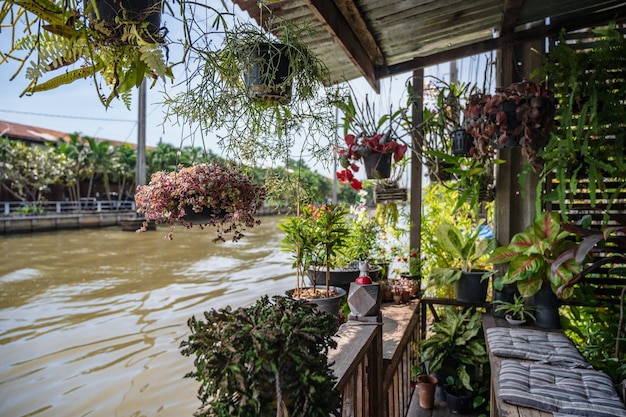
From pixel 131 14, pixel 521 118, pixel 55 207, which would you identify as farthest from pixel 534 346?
pixel 55 207

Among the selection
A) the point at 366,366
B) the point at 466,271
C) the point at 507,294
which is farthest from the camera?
the point at 466,271

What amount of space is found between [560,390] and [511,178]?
4.91ft

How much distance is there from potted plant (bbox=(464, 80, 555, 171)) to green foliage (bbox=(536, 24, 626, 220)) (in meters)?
0.06

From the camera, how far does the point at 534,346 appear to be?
6.92ft

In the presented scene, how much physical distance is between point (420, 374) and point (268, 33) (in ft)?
9.00

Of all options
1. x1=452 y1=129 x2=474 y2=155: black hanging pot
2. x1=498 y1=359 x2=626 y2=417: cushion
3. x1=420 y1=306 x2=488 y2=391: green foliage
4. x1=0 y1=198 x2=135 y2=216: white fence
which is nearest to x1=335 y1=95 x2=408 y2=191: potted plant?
x1=452 y1=129 x2=474 y2=155: black hanging pot

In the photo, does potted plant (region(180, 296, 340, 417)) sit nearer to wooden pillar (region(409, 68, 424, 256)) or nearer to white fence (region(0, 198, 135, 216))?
wooden pillar (region(409, 68, 424, 256))

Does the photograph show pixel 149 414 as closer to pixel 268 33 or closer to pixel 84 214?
pixel 268 33

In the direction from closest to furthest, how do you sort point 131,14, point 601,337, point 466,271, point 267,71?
point 131,14 → point 267,71 → point 601,337 → point 466,271

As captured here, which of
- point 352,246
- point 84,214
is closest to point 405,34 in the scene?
point 352,246

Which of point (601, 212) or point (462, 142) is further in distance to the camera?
point (462, 142)

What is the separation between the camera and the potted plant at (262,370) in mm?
875

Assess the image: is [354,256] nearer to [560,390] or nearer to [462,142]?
[462,142]

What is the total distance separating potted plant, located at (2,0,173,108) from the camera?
79 cm
